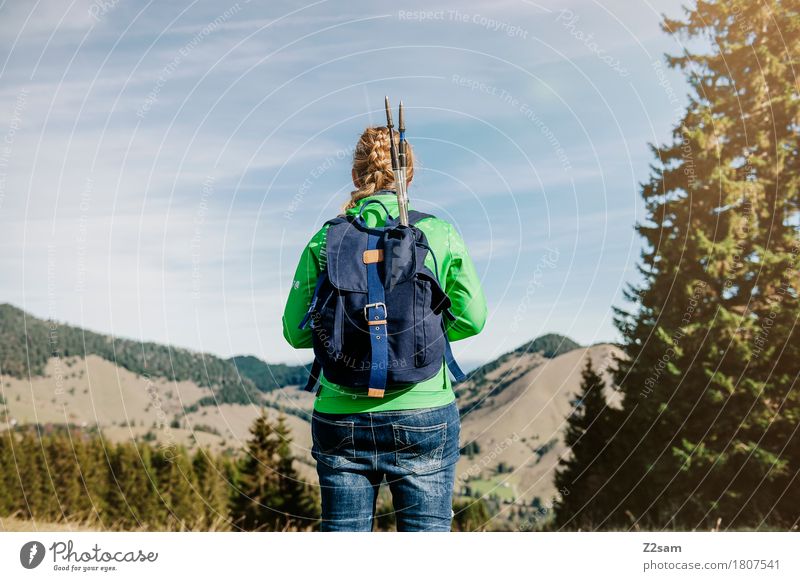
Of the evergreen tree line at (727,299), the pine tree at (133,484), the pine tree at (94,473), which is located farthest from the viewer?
the pine tree at (133,484)

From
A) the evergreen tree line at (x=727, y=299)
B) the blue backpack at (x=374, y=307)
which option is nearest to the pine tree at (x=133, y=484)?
the evergreen tree line at (x=727, y=299)

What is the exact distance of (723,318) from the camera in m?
24.0

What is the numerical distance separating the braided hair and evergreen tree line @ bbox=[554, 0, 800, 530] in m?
19.0

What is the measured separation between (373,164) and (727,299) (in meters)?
23.3

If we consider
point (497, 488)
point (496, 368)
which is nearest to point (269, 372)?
point (496, 368)

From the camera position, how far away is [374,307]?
429 centimetres

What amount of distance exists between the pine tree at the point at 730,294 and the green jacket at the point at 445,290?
18.9 m

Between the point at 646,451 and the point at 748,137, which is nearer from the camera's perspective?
the point at 748,137

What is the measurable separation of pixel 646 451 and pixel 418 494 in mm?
26025

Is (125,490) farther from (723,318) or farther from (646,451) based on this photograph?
(723,318)

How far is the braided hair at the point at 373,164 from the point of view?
4.69 metres

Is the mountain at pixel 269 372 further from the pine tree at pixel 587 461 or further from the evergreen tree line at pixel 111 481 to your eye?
the evergreen tree line at pixel 111 481

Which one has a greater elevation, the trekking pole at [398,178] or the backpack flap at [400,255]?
the trekking pole at [398,178]
